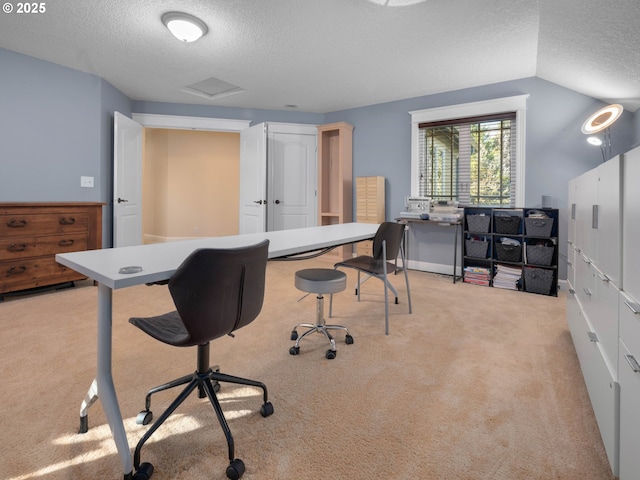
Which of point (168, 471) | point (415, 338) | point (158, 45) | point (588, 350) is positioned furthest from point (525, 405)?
point (158, 45)

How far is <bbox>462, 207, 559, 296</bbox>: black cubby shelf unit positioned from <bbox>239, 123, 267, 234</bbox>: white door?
2.99m

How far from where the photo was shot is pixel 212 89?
16.3 feet

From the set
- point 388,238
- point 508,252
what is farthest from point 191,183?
point 508,252

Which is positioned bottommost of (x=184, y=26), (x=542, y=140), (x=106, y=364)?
(x=106, y=364)

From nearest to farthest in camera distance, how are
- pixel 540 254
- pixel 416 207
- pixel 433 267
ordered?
pixel 540 254
pixel 416 207
pixel 433 267

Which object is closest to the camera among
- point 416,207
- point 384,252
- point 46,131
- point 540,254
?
point 384,252

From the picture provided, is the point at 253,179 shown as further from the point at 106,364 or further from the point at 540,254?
the point at 106,364

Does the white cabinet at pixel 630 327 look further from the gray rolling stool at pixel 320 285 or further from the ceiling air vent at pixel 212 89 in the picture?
the ceiling air vent at pixel 212 89

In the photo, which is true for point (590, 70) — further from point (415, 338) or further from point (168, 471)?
point (168, 471)

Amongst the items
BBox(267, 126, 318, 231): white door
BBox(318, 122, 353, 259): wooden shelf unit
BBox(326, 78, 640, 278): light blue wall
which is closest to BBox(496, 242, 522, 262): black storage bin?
BBox(326, 78, 640, 278): light blue wall

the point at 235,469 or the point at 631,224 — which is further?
the point at 235,469

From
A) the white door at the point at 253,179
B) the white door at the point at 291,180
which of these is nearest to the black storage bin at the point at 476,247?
the white door at the point at 291,180

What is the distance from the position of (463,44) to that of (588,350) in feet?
9.82

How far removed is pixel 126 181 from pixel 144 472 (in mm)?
4456
